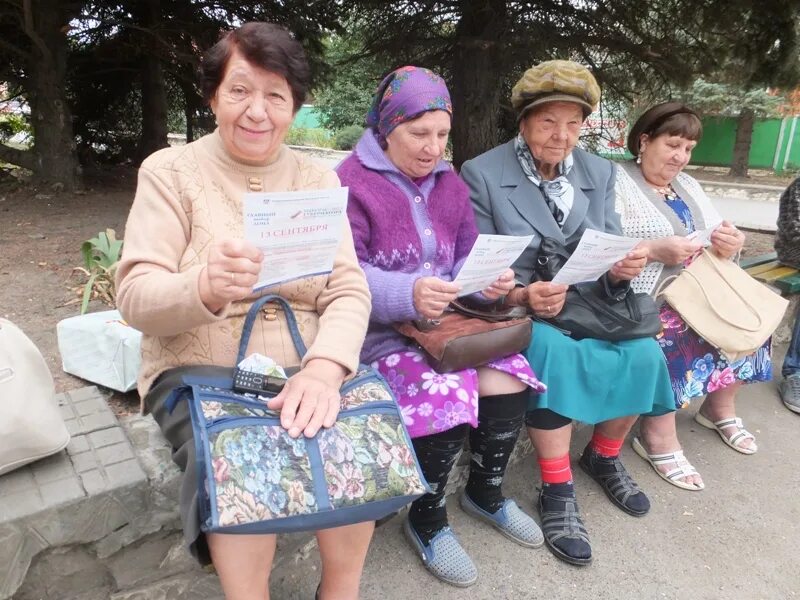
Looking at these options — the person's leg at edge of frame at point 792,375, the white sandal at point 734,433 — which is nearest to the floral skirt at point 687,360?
the white sandal at point 734,433

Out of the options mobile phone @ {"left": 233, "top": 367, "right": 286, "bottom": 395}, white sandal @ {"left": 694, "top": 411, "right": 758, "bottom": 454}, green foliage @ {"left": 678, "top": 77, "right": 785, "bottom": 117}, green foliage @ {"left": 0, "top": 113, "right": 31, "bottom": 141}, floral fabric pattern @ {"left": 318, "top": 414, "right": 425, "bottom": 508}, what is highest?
green foliage @ {"left": 678, "top": 77, "right": 785, "bottom": 117}

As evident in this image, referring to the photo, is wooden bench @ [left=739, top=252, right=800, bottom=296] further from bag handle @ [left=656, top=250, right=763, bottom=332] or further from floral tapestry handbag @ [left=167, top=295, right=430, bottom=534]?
floral tapestry handbag @ [left=167, top=295, right=430, bottom=534]

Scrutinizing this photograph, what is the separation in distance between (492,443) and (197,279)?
123 centimetres

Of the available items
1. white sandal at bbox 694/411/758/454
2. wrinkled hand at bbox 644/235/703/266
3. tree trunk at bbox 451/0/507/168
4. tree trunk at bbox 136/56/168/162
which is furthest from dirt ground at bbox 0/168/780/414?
tree trunk at bbox 451/0/507/168

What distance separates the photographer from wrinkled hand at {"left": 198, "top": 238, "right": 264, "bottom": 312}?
1.37m

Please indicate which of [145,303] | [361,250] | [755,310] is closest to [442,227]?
[361,250]

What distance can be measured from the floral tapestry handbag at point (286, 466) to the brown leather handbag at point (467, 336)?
0.46 m

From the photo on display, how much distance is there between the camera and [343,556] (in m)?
1.62

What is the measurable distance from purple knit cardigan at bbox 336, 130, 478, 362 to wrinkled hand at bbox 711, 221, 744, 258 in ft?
4.33

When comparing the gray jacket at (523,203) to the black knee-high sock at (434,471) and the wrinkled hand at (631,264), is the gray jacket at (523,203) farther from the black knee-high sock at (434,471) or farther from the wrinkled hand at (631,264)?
the black knee-high sock at (434,471)

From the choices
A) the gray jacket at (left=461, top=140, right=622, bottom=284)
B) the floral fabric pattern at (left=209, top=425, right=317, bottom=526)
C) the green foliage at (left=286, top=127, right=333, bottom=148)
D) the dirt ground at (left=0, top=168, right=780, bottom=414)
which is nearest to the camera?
the floral fabric pattern at (left=209, top=425, right=317, bottom=526)

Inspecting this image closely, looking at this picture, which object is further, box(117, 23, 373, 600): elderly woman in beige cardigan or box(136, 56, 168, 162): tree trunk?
box(136, 56, 168, 162): tree trunk

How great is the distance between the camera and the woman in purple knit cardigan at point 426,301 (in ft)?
6.45

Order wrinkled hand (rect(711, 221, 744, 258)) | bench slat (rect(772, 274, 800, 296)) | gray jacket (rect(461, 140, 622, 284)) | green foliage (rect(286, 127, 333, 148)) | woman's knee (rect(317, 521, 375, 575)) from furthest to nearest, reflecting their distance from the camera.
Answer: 1. green foliage (rect(286, 127, 333, 148))
2. bench slat (rect(772, 274, 800, 296))
3. wrinkled hand (rect(711, 221, 744, 258))
4. gray jacket (rect(461, 140, 622, 284))
5. woman's knee (rect(317, 521, 375, 575))
